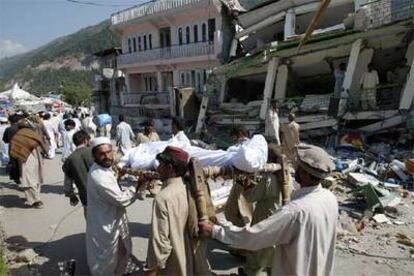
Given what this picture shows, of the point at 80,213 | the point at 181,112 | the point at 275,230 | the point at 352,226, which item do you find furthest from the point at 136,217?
the point at 181,112

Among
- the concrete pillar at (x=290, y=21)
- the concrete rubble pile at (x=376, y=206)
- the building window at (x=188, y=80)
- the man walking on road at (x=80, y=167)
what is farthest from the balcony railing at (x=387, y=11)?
the building window at (x=188, y=80)

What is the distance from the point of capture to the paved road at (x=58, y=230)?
18.8 ft

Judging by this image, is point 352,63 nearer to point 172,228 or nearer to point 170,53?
point 172,228

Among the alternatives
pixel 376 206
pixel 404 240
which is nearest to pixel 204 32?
pixel 376 206

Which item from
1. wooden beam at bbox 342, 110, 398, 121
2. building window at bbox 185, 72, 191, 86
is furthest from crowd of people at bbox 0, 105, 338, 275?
building window at bbox 185, 72, 191, 86

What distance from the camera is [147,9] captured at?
95.0ft

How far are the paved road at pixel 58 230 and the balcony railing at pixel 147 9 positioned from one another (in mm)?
18374

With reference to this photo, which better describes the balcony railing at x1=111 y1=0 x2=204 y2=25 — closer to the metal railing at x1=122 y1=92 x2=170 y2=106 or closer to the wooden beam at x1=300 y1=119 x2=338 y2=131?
the metal railing at x1=122 y1=92 x2=170 y2=106

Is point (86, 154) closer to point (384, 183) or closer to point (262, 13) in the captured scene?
point (384, 183)

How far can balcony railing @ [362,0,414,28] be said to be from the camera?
1323cm

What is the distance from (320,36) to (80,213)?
425 inches

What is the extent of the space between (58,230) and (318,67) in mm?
14044

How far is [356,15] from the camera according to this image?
47.6ft

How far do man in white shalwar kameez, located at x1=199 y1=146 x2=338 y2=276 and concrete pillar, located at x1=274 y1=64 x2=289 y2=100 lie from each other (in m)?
15.3
